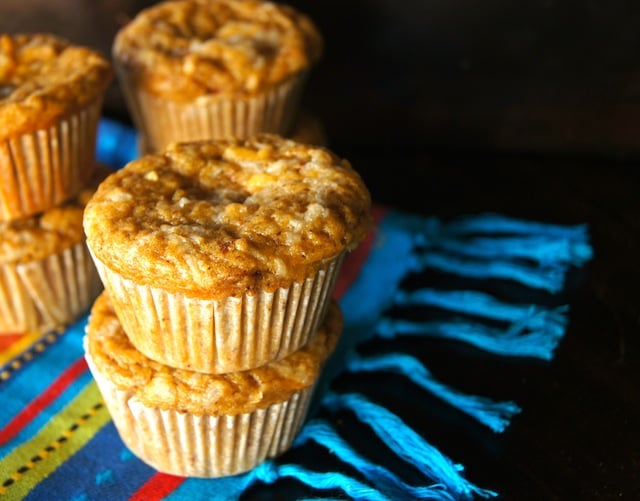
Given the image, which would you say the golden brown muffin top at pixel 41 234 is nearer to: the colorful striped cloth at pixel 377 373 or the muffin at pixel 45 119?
the muffin at pixel 45 119

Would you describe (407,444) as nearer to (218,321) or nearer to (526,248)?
(218,321)

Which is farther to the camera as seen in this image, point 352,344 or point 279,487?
point 352,344

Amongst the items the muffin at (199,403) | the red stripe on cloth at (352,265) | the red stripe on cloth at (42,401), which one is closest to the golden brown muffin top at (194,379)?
the muffin at (199,403)

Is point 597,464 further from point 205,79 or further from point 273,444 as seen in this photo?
point 205,79

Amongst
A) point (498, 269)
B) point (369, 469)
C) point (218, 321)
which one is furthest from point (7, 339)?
point (498, 269)

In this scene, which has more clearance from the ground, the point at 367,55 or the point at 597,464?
the point at 367,55

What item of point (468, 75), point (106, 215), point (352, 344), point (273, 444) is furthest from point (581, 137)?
point (106, 215)
